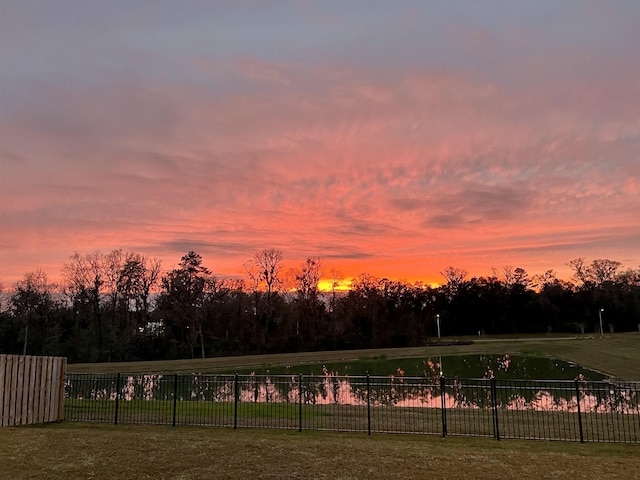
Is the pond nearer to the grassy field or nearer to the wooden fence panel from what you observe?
the grassy field

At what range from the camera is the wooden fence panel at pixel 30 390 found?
1392 centimetres

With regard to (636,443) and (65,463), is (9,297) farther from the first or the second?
(636,443)

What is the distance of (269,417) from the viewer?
52.1 feet

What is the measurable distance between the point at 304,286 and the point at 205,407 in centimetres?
5644

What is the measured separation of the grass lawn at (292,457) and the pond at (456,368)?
22.7 meters

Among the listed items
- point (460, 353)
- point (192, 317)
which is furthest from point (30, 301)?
point (460, 353)

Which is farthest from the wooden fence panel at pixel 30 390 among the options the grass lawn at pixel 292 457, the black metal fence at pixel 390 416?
the grass lawn at pixel 292 457

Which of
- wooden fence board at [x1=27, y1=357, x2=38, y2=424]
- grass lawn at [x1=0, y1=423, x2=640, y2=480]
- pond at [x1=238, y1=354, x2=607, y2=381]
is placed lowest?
pond at [x1=238, y1=354, x2=607, y2=381]

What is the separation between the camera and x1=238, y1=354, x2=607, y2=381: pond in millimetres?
33781

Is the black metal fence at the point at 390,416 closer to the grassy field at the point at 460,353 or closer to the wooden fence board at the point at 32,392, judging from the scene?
the wooden fence board at the point at 32,392

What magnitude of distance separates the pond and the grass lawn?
22735 mm

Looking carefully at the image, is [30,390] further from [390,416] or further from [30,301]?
[30,301]

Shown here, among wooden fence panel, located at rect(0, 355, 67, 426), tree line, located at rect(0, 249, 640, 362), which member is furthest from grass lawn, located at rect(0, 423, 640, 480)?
tree line, located at rect(0, 249, 640, 362)

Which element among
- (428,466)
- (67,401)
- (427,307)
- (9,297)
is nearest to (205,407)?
(67,401)
